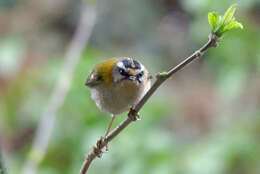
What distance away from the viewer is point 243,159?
3.38m

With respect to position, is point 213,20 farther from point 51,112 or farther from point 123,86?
point 51,112

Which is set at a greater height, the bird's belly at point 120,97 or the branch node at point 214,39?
the bird's belly at point 120,97

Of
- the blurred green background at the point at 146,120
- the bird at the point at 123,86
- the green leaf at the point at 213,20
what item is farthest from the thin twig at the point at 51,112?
the green leaf at the point at 213,20

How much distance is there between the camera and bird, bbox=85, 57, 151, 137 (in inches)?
90.2

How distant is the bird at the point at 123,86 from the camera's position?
2.29 metres

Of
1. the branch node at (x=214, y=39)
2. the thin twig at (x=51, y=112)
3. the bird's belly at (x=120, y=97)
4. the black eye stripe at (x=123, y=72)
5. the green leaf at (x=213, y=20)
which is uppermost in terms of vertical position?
the thin twig at (x=51, y=112)

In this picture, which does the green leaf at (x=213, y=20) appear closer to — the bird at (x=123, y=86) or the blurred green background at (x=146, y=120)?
the bird at (x=123, y=86)

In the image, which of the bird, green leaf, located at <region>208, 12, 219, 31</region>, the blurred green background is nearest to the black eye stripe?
the bird

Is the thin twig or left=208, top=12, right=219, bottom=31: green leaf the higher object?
the thin twig

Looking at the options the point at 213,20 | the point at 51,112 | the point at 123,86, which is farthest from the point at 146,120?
the point at 213,20

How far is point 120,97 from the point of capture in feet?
7.64

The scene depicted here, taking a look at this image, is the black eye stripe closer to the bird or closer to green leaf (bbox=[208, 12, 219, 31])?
the bird

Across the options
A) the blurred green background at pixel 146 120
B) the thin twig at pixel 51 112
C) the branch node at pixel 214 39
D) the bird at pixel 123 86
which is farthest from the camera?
the blurred green background at pixel 146 120

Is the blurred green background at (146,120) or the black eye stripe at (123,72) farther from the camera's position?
the blurred green background at (146,120)
